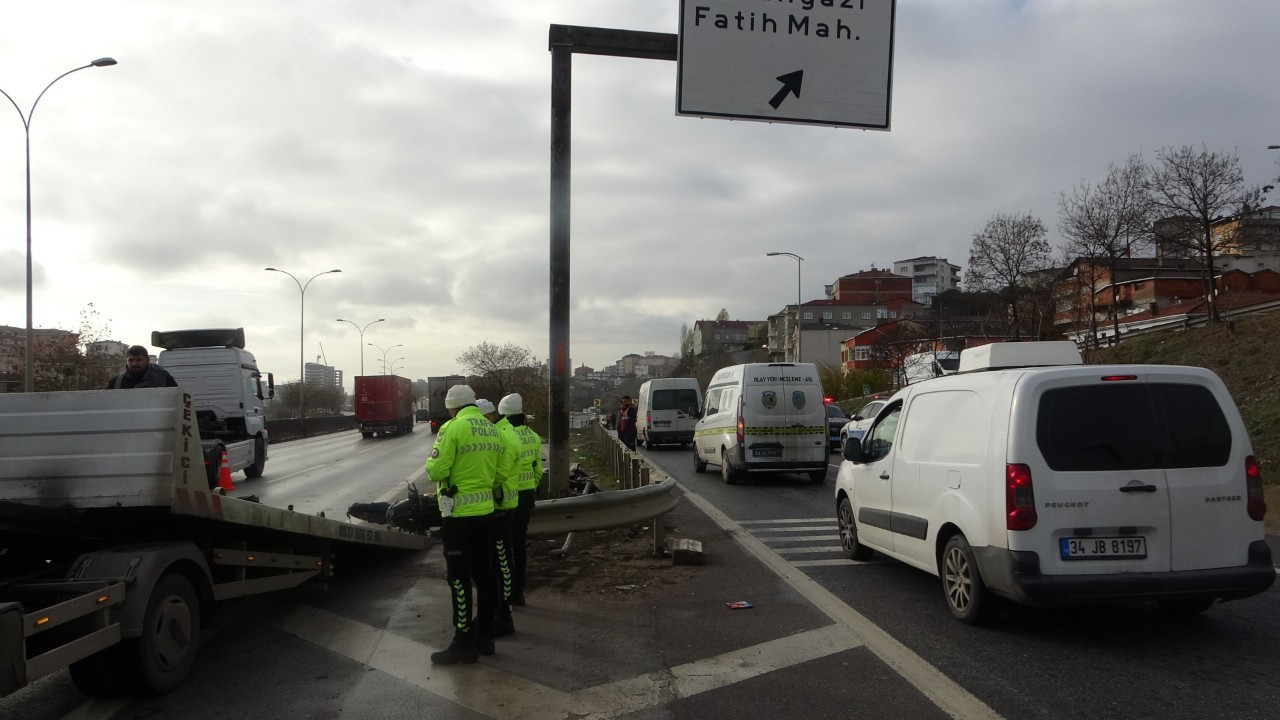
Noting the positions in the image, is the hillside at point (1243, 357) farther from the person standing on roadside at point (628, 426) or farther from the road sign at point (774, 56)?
the person standing on roadside at point (628, 426)

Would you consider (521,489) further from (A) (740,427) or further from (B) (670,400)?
(B) (670,400)

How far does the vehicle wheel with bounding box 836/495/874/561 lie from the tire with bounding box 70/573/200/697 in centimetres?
584

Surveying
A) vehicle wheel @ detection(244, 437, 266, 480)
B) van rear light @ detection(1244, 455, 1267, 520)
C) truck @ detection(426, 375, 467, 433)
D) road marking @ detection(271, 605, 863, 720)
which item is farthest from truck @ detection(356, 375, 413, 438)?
van rear light @ detection(1244, 455, 1267, 520)

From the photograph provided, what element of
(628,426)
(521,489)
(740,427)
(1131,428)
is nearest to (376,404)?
(628,426)

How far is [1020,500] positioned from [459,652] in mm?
3638

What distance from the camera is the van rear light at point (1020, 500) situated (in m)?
5.50

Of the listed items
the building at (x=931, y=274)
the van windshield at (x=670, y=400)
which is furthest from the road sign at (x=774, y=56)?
the building at (x=931, y=274)

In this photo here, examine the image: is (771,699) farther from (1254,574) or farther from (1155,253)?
(1155,253)

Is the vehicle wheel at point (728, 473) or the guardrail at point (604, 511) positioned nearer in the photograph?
the guardrail at point (604, 511)

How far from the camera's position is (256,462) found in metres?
20.1

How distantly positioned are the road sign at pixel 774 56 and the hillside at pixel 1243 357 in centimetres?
1069

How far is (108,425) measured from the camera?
16.2 ft

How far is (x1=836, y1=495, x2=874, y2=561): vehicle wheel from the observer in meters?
8.59

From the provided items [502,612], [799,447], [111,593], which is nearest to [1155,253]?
[799,447]
